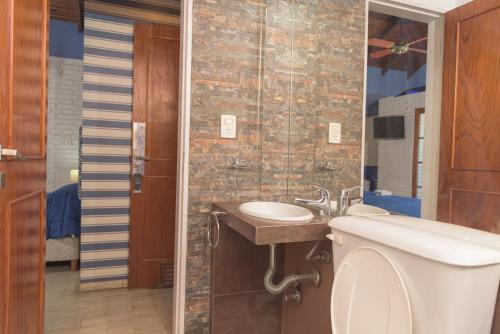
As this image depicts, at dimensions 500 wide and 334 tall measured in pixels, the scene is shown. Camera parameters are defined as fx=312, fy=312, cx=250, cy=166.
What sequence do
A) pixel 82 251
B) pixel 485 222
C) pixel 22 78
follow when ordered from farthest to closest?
pixel 82 251 → pixel 485 222 → pixel 22 78

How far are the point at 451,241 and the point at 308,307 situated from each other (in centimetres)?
97

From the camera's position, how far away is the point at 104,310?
2256mm

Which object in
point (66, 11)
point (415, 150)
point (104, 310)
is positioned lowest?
point (104, 310)

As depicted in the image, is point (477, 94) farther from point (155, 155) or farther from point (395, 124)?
point (155, 155)

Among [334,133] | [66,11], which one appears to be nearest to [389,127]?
[334,133]

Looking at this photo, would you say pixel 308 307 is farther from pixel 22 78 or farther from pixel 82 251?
pixel 82 251

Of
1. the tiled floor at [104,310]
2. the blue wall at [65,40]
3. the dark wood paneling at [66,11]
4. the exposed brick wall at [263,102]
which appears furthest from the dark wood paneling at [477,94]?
the blue wall at [65,40]

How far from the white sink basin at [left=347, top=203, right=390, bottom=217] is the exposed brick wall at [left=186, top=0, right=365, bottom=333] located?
327 millimetres

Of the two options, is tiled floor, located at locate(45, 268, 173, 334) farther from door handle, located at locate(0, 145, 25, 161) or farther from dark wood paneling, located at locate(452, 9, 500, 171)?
dark wood paneling, located at locate(452, 9, 500, 171)

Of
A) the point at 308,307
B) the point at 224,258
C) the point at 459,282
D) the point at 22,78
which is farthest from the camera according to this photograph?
the point at 224,258

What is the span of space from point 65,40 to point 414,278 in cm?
441

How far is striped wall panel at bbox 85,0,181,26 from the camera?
2.50 meters

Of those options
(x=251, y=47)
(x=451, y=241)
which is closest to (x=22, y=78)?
(x=251, y=47)

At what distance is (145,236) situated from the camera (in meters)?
2.63
